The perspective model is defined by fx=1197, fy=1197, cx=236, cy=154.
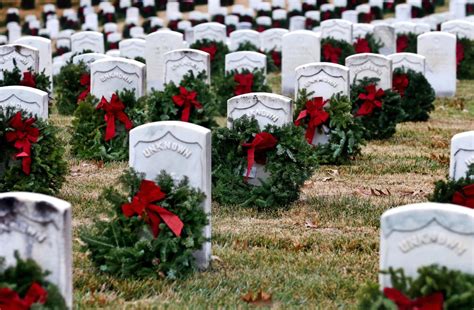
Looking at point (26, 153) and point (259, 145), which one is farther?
point (259, 145)

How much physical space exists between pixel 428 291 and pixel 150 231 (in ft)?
8.21

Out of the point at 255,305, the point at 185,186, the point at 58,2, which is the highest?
the point at 58,2

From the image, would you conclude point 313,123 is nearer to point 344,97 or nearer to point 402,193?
point 344,97

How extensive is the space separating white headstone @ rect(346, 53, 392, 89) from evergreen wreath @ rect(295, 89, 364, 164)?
1.67 meters

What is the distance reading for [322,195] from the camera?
1082cm

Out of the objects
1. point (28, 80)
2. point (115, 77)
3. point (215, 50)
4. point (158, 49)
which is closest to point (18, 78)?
point (28, 80)

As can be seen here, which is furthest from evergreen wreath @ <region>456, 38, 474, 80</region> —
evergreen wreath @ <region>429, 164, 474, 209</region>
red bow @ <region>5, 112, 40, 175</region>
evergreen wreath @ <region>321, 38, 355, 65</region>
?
evergreen wreath @ <region>429, 164, 474, 209</region>

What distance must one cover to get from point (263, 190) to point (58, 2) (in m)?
27.1

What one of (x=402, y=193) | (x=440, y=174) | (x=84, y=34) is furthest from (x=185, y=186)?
(x=84, y=34)

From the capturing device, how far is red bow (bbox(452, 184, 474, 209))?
751 centimetres

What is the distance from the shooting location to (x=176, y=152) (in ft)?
26.1

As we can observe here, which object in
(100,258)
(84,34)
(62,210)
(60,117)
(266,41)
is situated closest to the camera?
(62,210)

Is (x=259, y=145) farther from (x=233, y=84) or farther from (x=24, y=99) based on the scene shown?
(x=233, y=84)

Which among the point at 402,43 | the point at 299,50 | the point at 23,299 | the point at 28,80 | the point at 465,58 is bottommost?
the point at 23,299
